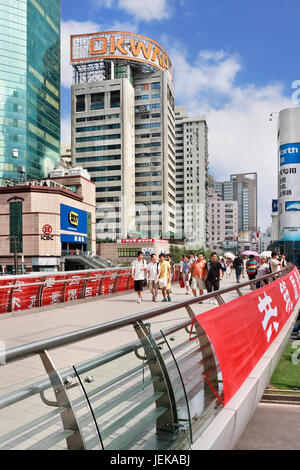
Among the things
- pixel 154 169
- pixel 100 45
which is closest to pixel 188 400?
pixel 154 169

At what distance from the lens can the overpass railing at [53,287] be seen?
11.5 meters

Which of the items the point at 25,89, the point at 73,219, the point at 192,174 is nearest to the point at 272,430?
the point at 73,219

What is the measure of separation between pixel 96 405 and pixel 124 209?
98.6m

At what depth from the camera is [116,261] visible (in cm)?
8625

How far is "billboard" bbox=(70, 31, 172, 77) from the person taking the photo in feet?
359

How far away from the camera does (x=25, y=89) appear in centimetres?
8431

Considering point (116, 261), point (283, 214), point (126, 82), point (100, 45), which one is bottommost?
point (116, 261)

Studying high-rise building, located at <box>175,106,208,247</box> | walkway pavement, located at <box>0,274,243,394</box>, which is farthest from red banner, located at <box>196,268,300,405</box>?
high-rise building, located at <box>175,106,208,247</box>

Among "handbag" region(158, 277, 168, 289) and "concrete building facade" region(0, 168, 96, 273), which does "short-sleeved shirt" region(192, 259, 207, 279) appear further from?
"concrete building facade" region(0, 168, 96, 273)

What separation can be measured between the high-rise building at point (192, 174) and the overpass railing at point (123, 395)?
129 m

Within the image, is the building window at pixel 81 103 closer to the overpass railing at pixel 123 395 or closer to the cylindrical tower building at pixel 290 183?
the cylindrical tower building at pixel 290 183

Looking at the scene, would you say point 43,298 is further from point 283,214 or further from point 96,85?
point 96,85

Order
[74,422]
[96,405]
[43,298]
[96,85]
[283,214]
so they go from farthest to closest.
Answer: [96,85]
[283,214]
[43,298]
[96,405]
[74,422]

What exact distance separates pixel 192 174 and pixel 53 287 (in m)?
131
